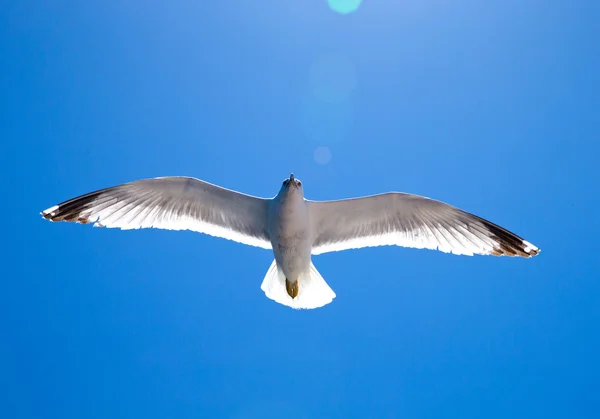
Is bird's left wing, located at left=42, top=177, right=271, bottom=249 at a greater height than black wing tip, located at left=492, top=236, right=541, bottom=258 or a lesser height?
greater

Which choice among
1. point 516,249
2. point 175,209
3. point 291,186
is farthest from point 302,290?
point 516,249

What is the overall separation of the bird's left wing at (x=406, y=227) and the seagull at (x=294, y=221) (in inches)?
0.4

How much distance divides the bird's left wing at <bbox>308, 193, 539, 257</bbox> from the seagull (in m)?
0.01

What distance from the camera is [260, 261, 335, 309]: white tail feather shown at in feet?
17.1

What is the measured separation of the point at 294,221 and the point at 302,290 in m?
1.09

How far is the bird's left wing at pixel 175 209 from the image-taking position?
16.0ft

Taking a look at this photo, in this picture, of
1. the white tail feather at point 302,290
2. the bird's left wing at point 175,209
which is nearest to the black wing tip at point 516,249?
the white tail feather at point 302,290

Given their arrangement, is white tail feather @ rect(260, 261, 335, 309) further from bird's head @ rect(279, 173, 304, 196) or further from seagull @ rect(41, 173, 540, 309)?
bird's head @ rect(279, 173, 304, 196)

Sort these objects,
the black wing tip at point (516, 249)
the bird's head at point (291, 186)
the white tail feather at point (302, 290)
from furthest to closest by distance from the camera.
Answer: the white tail feather at point (302, 290) → the black wing tip at point (516, 249) → the bird's head at point (291, 186)

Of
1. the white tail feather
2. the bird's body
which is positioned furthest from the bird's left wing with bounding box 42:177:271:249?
the white tail feather

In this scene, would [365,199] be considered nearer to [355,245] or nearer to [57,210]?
[355,245]

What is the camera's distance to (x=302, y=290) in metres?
5.30

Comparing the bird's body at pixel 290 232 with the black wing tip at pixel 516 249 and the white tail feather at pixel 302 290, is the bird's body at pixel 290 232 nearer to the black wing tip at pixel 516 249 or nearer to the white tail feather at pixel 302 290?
the white tail feather at pixel 302 290

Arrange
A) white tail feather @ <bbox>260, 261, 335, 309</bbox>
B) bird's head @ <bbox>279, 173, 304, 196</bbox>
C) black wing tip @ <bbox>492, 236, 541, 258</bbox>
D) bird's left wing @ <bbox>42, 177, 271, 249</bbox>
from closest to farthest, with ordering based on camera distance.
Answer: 1. bird's head @ <bbox>279, 173, 304, 196</bbox>
2. black wing tip @ <bbox>492, 236, 541, 258</bbox>
3. bird's left wing @ <bbox>42, 177, 271, 249</bbox>
4. white tail feather @ <bbox>260, 261, 335, 309</bbox>
